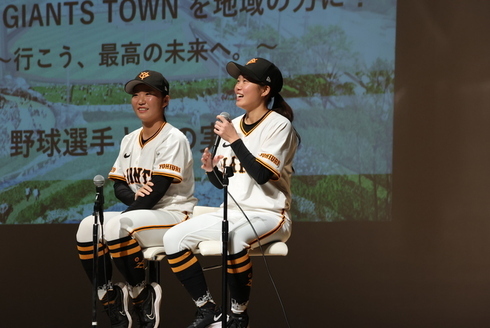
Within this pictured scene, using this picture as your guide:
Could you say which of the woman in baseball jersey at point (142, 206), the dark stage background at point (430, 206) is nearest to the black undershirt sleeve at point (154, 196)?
the woman in baseball jersey at point (142, 206)

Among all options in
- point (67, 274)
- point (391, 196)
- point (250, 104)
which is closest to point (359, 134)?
point (391, 196)

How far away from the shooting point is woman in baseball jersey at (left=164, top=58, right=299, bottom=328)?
298 centimetres

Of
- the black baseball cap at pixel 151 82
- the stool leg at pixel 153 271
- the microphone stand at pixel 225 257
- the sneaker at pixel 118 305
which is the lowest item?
the sneaker at pixel 118 305

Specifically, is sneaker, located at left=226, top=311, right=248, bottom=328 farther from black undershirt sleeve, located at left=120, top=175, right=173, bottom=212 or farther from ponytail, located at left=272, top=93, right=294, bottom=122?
ponytail, located at left=272, top=93, right=294, bottom=122

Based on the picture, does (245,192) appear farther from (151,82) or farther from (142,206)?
(151,82)

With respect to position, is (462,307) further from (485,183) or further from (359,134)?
(359,134)

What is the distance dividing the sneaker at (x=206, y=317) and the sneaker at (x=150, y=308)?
261 millimetres

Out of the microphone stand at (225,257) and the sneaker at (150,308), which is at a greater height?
the microphone stand at (225,257)

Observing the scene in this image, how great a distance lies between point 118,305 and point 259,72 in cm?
139

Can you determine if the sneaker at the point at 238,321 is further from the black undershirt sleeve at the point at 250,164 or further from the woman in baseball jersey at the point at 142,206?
the black undershirt sleeve at the point at 250,164

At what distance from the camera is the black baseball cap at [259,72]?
3.24m

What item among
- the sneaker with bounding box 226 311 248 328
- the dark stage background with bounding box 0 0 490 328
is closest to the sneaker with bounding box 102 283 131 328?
the sneaker with bounding box 226 311 248 328

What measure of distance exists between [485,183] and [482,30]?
3.30ft

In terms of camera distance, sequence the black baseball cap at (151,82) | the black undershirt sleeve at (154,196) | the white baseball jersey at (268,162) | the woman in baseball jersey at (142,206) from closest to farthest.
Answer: the white baseball jersey at (268,162)
the woman in baseball jersey at (142,206)
the black undershirt sleeve at (154,196)
the black baseball cap at (151,82)
